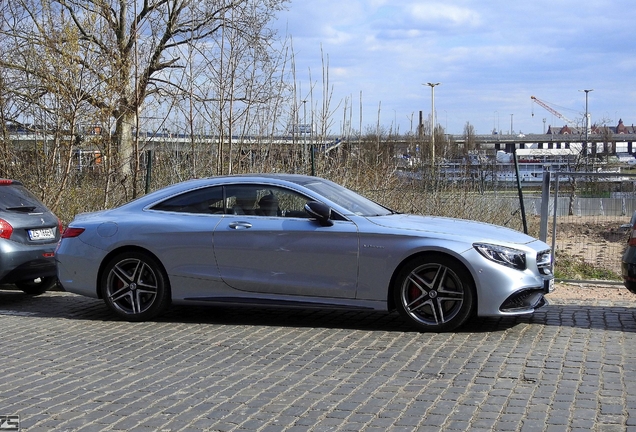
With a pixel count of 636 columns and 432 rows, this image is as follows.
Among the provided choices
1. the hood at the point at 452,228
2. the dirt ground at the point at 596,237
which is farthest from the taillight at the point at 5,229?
the dirt ground at the point at 596,237

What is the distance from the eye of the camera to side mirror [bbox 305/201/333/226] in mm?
8242

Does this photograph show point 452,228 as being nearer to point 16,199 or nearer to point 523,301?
point 523,301

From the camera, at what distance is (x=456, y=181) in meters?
14.4

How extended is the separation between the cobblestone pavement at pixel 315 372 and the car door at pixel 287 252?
0.47 meters

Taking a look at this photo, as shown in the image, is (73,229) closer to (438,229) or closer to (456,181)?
(438,229)

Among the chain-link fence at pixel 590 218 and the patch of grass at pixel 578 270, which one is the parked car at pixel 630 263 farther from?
the patch of grass at pixel 578 270

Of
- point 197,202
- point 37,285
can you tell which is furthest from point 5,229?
point 197,202

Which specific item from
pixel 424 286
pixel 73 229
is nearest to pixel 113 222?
pixel 73 229

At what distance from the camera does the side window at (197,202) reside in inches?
349

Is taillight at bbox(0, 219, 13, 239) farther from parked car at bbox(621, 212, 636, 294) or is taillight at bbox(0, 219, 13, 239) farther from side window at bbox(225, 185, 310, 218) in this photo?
parked car at bbox(621, 212, 636, 294)

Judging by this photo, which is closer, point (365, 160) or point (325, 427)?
point (325, 427)

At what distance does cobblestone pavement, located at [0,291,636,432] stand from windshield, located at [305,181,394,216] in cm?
116

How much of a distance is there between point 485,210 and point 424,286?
6.39 metres

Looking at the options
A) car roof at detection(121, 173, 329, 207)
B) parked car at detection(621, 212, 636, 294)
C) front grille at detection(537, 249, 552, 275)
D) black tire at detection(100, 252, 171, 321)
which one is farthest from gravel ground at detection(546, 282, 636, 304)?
black tire at detection(100, 252, 171, 321)
